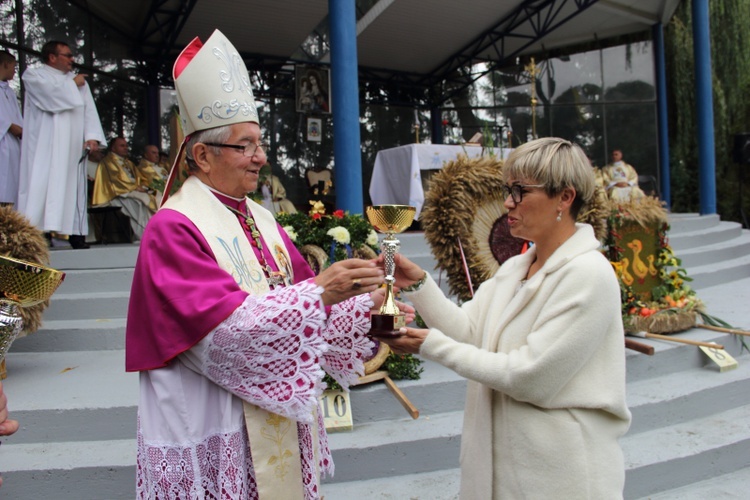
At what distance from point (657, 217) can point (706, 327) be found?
3.57ft

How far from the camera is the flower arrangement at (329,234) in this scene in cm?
413

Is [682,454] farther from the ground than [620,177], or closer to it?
closer to it

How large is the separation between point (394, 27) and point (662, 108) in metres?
7.71

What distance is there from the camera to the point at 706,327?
17.7 feet

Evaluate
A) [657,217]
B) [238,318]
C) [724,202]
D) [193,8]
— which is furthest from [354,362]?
[724,202]

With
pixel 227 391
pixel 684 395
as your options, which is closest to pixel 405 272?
pixel 227 391

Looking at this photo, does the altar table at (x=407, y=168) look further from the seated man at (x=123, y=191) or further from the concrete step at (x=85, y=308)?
the concrete step at (x=85, y=308)

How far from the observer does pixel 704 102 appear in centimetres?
1125

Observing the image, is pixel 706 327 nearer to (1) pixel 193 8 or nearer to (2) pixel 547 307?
(2) pixel 547 307

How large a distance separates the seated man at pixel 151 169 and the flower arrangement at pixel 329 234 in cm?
557

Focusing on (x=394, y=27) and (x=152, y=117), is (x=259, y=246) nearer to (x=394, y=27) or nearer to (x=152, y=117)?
(x=152, y=117)

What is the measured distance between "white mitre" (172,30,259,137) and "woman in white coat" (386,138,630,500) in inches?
37.0

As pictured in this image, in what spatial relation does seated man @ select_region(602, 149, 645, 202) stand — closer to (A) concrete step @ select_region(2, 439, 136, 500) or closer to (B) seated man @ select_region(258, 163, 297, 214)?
(B) seated man @ select_region(258, 163, 297, 214)

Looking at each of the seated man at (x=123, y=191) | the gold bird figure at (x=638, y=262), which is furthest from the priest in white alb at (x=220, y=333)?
the seated man at (x=123, y=191)
